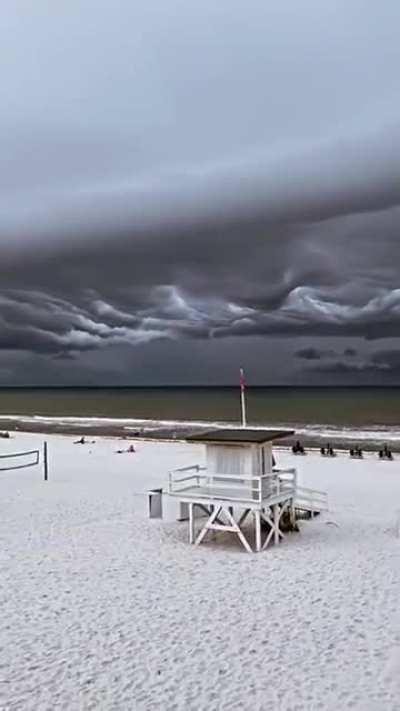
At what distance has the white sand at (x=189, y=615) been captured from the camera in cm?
791

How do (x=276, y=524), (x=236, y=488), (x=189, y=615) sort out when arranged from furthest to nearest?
(x=276, y=524) → (x=236, y=488) → (x=189, y=615)

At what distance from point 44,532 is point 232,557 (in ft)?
16.6

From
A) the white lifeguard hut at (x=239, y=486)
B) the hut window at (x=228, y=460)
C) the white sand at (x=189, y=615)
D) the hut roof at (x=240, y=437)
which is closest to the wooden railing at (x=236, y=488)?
the white lifeguard hut at (x=239, y=486)

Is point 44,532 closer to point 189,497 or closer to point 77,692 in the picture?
point 189,497

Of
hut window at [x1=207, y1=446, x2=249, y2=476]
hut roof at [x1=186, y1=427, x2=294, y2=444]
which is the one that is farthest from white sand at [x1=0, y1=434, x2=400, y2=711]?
hut roof at [x1=186, y1=427, x2=294, y2=444]

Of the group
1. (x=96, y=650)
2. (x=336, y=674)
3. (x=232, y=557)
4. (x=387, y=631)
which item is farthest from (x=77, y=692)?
(x=232, y=557)

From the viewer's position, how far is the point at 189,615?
1045 centimetres

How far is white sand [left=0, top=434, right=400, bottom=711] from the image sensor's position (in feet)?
26.0

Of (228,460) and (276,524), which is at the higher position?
(228,460)

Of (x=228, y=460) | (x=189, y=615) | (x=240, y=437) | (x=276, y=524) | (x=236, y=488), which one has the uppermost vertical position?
(x=240, y=437)

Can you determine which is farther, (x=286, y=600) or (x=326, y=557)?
(x=326, y=557)

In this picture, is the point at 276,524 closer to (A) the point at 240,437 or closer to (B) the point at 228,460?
(B) the point at 228,460

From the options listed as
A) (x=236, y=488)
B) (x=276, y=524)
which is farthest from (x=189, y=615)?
(x=276, y=524)

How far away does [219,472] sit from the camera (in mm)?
15531
